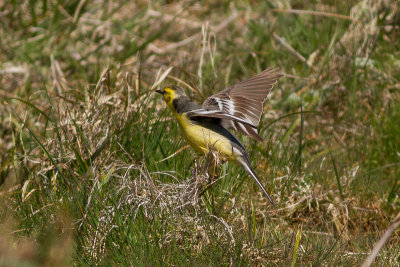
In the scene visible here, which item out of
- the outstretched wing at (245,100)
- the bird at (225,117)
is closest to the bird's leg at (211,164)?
the bird at (225,117)

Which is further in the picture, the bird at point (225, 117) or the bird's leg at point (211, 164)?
the bird at point (225, 117)

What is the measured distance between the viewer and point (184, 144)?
4.71 meters

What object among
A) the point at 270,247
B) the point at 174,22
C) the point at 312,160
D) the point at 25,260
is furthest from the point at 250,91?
the point at 174,22

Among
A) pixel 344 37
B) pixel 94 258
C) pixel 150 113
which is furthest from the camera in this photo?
pixel 344 37

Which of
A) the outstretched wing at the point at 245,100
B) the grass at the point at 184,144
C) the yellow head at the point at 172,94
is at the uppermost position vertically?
the yellow head at the point at 172,94

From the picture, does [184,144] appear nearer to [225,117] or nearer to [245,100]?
[245,100]

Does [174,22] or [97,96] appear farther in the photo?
[174,22]

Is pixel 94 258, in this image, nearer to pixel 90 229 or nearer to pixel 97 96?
pixel 90 229

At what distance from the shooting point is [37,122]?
5.46 m

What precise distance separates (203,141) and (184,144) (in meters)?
0.54

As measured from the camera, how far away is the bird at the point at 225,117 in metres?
4.11

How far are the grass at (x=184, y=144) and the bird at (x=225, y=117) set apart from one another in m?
0.22

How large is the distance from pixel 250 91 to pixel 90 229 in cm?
195

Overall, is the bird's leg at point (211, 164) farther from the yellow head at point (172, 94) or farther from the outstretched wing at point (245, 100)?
the yellow head at point (172, 94)
